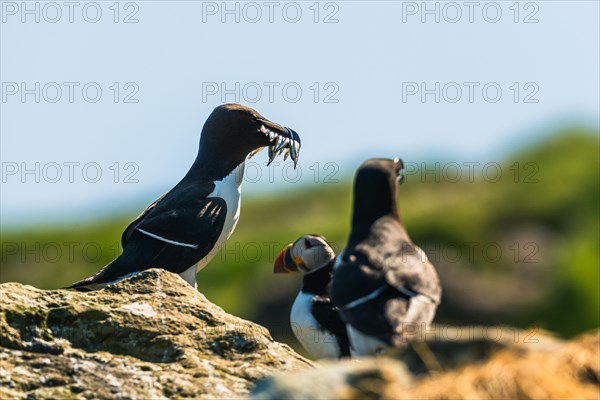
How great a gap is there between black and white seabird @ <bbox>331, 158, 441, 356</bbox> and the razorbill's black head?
3.86 meters

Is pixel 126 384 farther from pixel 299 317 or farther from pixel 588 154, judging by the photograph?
pixel 588 154

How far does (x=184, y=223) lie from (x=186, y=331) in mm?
3423

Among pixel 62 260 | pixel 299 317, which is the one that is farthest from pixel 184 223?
pixel 62 260

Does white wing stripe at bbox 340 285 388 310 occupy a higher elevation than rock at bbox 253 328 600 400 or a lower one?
higher

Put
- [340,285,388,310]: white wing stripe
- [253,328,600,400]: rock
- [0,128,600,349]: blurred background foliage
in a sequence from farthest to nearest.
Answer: [0,128,600,349]: blurred background foliage → [340,285,388,310]: white wing stripe → [253,328,600,400]: rock

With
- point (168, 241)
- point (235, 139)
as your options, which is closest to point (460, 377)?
point (168, 241)

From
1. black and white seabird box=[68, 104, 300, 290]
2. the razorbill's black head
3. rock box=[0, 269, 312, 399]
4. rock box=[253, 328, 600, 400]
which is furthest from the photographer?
the razorbill's black head

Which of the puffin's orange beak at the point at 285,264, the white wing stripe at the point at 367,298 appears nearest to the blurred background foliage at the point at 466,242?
the puffin's orange beak at the point at 285,264

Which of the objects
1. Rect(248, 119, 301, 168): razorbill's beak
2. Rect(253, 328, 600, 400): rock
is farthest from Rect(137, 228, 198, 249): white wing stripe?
Rect(253, 328, 600, 400): rock

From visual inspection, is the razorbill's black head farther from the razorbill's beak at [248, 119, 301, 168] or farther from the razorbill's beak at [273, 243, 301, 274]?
the razorbill's beak at [273, 243, 301, 274]

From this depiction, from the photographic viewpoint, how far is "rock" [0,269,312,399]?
8.23 metres

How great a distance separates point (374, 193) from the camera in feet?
30.9

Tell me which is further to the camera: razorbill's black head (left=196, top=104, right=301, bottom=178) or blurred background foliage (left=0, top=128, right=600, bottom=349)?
blurred background foliage (left=0, top=128, right=600, bottom=349)

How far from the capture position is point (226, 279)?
25594 mm
